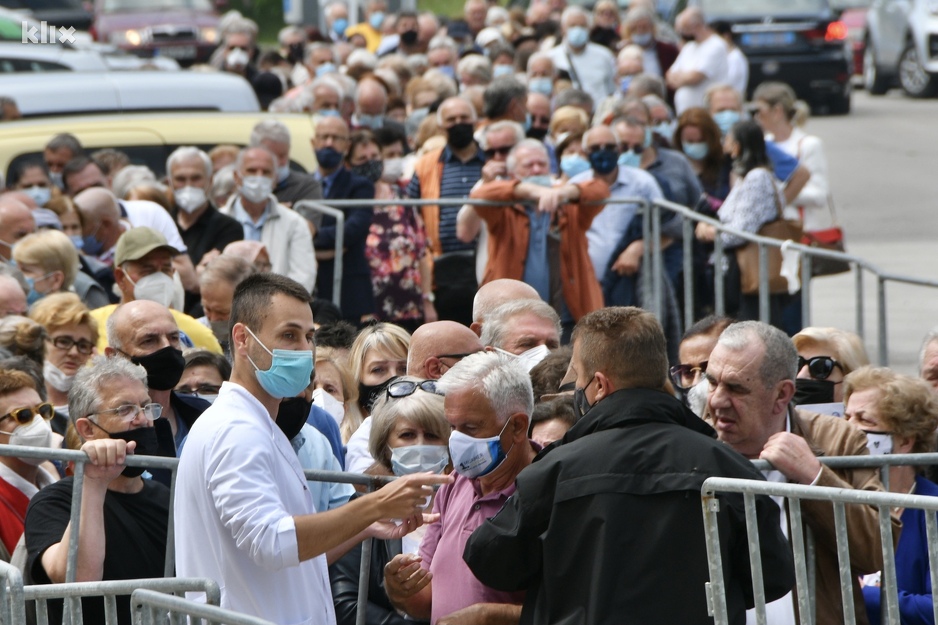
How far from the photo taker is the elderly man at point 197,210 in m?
10.0

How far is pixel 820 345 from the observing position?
21.5 feet

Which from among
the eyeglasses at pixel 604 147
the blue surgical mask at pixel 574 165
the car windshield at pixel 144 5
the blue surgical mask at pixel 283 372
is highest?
the car windshield at pixel 144 5

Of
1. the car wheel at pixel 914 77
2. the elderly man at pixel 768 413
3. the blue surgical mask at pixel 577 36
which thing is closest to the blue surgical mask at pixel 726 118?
the blue surgical mask at pixel 577 36

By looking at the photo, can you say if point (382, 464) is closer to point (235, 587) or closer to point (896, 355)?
point (235, 587)

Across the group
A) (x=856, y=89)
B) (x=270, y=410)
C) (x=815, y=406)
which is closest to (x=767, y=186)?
(x=815, y=406)

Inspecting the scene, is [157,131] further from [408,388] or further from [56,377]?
[408,388]

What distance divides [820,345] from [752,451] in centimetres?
168

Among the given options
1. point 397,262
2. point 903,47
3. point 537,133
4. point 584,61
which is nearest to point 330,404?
point 397,262

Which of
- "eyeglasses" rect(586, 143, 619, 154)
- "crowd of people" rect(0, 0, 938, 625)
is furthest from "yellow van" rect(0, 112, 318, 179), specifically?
"eyeglasses" rect(586, 143, 619, 154)

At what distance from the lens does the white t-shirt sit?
16.2 metres

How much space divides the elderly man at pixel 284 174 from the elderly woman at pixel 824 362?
4.94 meters

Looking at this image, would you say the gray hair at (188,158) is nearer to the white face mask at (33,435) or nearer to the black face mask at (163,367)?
the black face mask at (163,367)

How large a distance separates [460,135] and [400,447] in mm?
5716

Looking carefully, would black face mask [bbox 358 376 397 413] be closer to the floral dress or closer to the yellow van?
the floral dress
